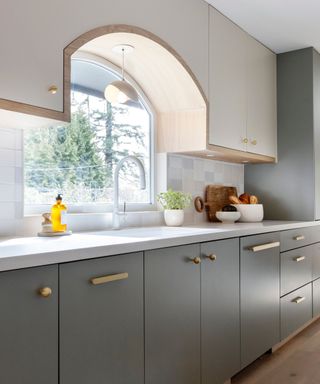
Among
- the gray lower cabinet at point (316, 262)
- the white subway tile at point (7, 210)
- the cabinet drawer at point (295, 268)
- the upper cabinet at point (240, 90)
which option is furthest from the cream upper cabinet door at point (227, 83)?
the white subway tile at point (7, 210)

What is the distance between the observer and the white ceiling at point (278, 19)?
2.73 m

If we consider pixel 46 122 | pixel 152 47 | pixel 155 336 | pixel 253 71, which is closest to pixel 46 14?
pixel 46 122

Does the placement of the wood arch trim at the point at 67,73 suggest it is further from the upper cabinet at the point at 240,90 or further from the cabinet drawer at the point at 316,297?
the cabinet drawer at the point at 316,297

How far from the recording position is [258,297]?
2492 millimetres

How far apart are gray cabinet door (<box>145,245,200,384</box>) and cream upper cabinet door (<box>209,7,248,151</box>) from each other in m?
1.12

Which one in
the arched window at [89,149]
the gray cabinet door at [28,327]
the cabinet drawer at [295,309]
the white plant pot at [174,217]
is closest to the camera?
the gray cabinet door at [28,327]

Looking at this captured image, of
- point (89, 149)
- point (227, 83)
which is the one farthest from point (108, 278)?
point (227, 83)

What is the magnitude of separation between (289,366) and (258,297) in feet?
1.59

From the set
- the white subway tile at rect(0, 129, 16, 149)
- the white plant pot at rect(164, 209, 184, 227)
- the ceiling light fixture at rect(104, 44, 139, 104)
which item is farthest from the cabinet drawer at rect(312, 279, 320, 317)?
the white subway tile at rect(0, 129, 16, 149)

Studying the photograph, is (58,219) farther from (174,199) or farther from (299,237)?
(299,237)

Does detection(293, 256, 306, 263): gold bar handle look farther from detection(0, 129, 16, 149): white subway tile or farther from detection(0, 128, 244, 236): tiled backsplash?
detection(0, 129, 16, 149): white subway tile

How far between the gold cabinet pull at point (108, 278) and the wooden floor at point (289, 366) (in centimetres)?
122

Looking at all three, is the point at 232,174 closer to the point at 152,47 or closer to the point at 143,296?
the point at 152,47

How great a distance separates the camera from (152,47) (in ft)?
7.66
